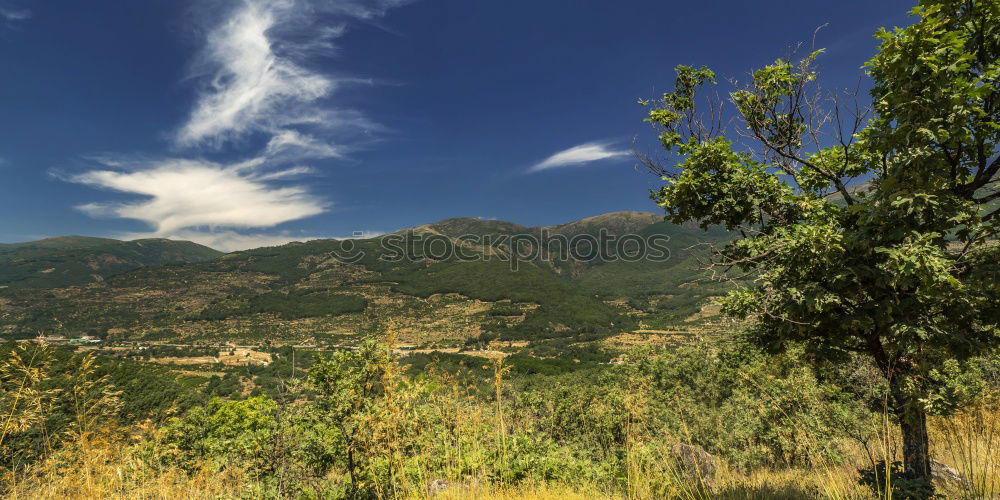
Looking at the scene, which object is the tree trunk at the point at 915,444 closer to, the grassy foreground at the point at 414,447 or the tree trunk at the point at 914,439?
the tree trunk at the point at 914,439

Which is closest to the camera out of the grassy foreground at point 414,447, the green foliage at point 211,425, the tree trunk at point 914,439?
the grassy foreground at point 414,447

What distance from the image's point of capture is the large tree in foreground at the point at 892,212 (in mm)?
4312

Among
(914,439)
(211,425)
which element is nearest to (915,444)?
(914,439)

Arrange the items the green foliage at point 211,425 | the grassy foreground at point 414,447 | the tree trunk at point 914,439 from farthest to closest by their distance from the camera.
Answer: the green foliage at point 211,425, the tree trunk at point 914,439, the grassy foreground at point 414,447

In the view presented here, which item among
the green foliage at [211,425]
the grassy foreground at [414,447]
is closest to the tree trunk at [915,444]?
the grassy foreground at [414,447]

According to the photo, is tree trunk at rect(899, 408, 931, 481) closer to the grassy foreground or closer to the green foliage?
the grassy foreground

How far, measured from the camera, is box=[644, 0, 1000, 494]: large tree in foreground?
4.31 metres

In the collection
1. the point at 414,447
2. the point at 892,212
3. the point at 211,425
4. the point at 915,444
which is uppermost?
the point at 892,212

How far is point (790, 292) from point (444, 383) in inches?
187

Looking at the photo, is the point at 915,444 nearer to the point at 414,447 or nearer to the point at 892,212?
the point at 892,212

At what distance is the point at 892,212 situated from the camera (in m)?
4.34

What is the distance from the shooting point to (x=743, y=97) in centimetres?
715

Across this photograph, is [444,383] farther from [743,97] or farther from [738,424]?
[738,424]

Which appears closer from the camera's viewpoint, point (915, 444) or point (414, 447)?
point (414, 447)
